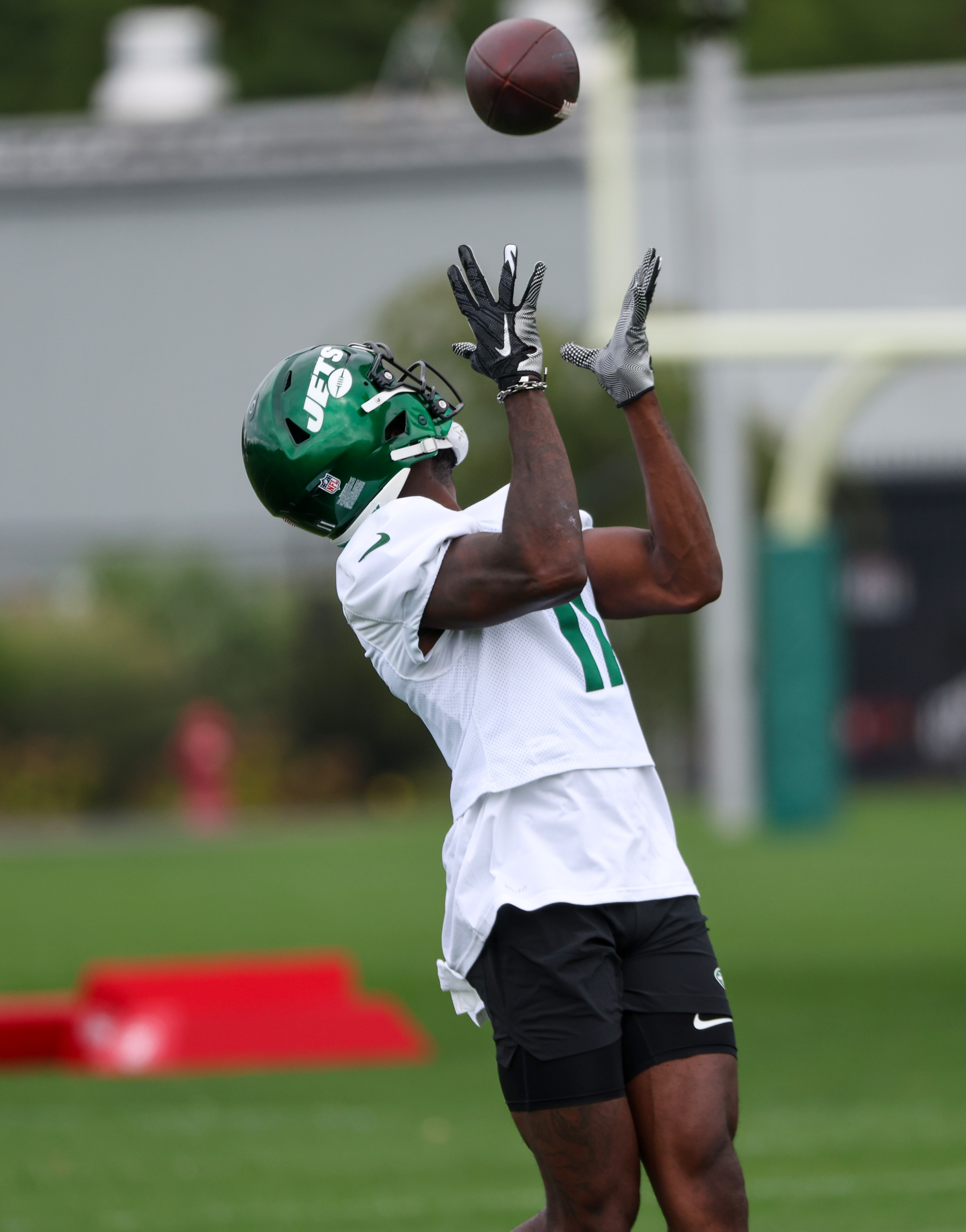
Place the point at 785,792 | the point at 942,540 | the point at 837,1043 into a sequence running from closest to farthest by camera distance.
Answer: the point at 837,1043
the point at 785,792
the point at 942,540

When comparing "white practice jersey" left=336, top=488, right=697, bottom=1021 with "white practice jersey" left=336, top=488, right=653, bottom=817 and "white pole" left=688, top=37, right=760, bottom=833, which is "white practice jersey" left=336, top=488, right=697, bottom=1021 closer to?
"white practice jersey" left=336, top=488, right=653, bottom=817

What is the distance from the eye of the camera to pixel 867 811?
20.5m

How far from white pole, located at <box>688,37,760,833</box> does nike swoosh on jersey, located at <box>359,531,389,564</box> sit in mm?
14490

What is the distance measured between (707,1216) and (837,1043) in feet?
18.8

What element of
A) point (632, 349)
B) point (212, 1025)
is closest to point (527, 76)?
point (632, 349)

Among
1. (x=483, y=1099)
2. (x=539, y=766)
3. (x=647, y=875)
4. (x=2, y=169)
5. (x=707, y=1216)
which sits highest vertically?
(x=2, y=169)

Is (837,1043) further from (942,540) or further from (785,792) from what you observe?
(942,540)

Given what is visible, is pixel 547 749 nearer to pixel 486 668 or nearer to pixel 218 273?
pixel 486 668

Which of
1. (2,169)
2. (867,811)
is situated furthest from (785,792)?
(2,169)

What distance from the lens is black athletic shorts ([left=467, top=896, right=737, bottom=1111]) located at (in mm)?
3564

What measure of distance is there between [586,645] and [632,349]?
59 centimetres

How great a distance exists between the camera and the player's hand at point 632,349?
3.79 metres

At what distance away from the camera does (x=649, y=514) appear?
391cm

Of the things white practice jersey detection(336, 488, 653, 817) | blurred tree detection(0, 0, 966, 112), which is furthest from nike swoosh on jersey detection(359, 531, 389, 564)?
blurred tree detection(0, 0, 966, 112)
